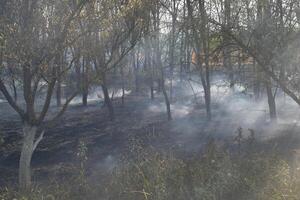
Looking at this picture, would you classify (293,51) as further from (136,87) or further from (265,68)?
(136,87)

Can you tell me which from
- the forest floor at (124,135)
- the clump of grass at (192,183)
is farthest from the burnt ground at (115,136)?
the clump of grass at (192,183)

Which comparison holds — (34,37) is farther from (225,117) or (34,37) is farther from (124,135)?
(225,117)

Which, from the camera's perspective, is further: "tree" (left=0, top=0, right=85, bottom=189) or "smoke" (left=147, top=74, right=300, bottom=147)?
"smoke" (left=147, top=74, right=300, bottom=147)

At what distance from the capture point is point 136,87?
35.9 m

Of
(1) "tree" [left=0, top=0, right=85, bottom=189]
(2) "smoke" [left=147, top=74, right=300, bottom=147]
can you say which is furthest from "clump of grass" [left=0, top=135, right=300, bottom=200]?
(2) "smoke" [left=147, top=74, right=300, bottom=147]

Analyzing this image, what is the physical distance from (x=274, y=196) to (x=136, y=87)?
30.5 metres

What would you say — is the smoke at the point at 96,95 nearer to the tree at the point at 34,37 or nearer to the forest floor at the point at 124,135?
the forest floor at the point at 124,135

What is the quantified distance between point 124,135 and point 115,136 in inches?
15.7

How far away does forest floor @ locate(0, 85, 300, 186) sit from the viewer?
14.2 m

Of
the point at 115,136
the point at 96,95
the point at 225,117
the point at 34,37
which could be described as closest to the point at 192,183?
the point at 34,37

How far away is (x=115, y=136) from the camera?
62.2 feet

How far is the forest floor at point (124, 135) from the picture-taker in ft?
46.5

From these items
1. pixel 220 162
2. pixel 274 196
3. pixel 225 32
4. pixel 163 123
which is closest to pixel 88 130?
pixel 163 123

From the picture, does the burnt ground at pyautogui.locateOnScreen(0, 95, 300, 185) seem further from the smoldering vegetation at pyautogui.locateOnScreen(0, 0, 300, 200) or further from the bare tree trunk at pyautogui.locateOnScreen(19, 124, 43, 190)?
the bare tree trunk at pyautogui.locateOnScreen(19, 124, 43, 190)
